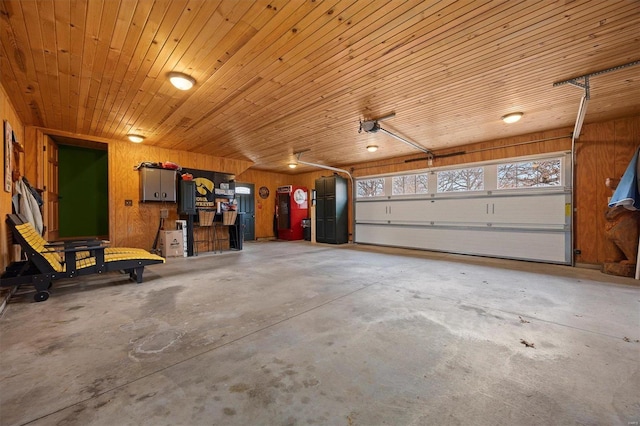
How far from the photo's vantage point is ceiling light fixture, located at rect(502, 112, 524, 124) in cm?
445

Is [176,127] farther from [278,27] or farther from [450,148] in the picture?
[450,148]

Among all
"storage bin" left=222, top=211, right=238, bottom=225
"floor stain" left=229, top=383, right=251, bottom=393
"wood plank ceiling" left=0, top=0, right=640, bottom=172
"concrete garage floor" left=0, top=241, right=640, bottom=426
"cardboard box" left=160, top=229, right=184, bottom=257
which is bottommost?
"concrete garage floor" left=0, top=241, right=640, bottom=426

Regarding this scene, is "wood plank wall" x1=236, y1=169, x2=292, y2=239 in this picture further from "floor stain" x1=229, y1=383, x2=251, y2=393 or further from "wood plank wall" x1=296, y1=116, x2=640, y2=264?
"floor stain" x1=229, y1=383, x2=251, y2=393

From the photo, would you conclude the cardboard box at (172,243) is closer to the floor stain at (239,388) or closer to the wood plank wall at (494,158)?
the wood plank wall at (494,158)

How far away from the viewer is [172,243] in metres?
6.07

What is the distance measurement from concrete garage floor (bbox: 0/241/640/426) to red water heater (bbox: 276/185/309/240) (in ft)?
21.3

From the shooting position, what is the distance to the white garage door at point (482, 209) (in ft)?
17.3

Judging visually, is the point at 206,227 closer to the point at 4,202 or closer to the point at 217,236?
the point at 217,236

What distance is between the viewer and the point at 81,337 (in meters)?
2.16

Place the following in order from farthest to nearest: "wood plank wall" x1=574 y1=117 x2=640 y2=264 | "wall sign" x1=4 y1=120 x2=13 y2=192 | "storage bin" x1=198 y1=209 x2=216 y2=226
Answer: "storage bin" x1=198 y1=209 x2=216 y2=226 → "wood plank wall" x1=574 y1=117 x2=640 y2=264 → "wall sign" x1=4 y1=120 x2=13 y2=192

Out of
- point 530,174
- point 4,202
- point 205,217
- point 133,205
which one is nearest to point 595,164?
point 530,174

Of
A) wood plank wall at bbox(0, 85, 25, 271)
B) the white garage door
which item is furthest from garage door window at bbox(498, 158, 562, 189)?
wood plank wall at bbox(0, 85, 25, 271)

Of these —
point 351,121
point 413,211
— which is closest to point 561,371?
point 351,121

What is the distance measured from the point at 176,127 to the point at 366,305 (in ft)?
15.8
